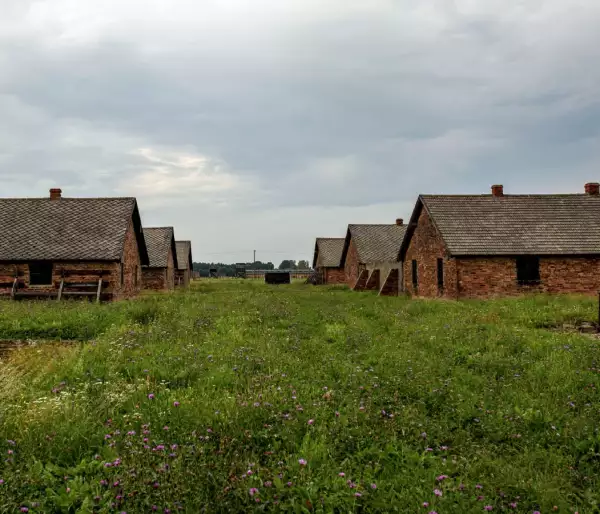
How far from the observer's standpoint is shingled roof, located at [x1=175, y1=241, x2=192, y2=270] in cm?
4666

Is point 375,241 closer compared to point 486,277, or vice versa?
point 486,277

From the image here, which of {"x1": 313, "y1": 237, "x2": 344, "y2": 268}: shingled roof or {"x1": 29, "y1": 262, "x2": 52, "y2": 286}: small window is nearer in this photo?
{"x1": 29, "y1": 262, "x2": 52, "y2": 286}: small window

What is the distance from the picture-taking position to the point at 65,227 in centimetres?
2355

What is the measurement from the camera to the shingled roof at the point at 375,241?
37.6 meters

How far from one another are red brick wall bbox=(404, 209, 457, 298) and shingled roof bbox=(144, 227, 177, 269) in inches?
742

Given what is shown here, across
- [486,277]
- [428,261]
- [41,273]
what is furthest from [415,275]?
[41,273]

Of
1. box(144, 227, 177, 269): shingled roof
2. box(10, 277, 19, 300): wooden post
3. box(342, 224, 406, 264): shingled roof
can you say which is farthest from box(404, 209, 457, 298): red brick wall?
box(10, 277, 19, 300): wooden post

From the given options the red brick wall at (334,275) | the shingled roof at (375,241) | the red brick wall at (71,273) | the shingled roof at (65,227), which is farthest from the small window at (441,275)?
the red brick wall at (334,275)

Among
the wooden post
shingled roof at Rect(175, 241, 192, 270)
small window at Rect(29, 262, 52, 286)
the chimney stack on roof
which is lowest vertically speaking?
the wooden post

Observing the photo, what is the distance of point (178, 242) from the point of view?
49.5 meters

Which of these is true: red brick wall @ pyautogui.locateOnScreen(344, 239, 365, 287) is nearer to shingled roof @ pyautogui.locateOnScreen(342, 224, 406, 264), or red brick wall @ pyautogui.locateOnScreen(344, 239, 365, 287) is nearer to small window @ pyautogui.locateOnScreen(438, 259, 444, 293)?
shingled roof @ pyautogui.locateOnScreen(342, 224, 406, 264)

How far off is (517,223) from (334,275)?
83.1 ft

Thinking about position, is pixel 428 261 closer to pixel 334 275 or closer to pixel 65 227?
pixel 65 227

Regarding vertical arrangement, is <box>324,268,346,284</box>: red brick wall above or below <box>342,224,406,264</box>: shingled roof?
below
